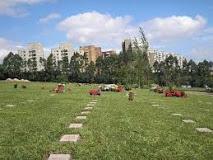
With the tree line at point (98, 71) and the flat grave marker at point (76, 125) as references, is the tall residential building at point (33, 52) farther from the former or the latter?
the flat grave marker at point (76, 125)

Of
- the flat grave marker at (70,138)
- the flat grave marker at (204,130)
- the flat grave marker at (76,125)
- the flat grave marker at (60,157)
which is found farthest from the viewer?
the flat grave marker at (76,125)

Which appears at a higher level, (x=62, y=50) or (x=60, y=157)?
(x=62, y=50)

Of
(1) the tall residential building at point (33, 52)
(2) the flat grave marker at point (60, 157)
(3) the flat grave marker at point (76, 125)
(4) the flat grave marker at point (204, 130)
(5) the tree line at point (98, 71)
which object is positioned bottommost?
(4) the flat grave marker at point (204, 130)

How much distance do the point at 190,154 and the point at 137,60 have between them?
5482 cm

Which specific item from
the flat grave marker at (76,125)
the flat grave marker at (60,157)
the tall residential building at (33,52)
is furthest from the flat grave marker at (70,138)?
the tall residential building at (33,52)

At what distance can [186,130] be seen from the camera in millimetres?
9742

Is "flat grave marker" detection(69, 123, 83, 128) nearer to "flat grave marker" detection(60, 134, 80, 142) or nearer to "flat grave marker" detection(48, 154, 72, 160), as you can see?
"flat grave marker" detection(60, 134, 80, 142)

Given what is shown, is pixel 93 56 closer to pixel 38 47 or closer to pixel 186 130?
pixel 38 47

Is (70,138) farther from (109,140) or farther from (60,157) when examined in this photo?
(60,157)

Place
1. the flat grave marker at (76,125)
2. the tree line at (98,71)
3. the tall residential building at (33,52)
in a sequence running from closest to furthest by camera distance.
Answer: the flat grave marker at (76,125), the tree line at (98,71), the tall residential building at (33,52)

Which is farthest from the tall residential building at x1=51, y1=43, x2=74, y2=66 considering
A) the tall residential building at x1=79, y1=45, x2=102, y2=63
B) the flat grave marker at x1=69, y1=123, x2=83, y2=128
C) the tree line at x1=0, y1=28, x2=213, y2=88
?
the flat grave marker at x1=69, y1=123, x2=83, y2=128

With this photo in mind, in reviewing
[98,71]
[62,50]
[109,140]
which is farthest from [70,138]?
[62,50]

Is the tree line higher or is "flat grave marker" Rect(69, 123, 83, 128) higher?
the tree line

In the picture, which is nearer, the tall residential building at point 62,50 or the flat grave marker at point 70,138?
the flat grave marker at point 70,138
